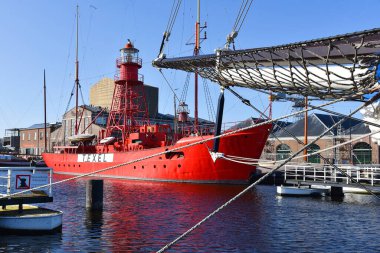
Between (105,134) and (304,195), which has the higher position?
(105,134)

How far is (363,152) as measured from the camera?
47.8 meters

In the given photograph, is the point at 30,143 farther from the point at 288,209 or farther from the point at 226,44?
the point at 226,44

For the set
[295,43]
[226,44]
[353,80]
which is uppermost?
[226,44]

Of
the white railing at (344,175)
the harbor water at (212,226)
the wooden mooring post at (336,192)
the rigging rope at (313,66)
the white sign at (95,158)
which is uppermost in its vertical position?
the rigging rope at (313,66)

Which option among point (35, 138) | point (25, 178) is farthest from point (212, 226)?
point (35, 138)

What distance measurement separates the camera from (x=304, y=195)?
27281mm

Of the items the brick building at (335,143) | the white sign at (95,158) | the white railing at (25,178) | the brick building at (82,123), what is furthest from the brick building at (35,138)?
the white railing at (25,178)

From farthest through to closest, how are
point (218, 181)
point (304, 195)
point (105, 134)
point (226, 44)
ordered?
point (105, 134), point (218, 181), point (304, 195), point (226, 44)

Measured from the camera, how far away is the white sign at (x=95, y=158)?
43.6 metres

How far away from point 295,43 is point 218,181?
2775 cm

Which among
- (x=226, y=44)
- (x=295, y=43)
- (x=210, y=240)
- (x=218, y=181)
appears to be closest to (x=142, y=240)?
(x=210, y=240)

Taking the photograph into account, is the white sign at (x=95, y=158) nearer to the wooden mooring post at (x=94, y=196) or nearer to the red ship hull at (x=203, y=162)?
the red ship hull at (x=203, y=162)

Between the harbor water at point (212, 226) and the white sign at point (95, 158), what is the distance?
712 inches

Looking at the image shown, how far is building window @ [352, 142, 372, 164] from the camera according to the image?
4688 centimetres
